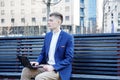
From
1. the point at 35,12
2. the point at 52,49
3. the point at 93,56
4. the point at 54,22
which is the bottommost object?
the point at 93,56

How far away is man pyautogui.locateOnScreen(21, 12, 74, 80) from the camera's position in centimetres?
513

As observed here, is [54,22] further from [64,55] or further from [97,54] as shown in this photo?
[97,54]

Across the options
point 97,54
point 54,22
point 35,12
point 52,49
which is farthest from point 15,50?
point 35,12

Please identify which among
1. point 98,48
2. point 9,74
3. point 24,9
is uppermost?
point 24,9

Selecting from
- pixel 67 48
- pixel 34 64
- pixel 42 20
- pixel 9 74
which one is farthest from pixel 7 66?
pixel 42 20

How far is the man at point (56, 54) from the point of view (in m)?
5.13

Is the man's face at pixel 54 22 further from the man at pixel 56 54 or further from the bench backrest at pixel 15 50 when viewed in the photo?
the bench backrest at pixel 15 50

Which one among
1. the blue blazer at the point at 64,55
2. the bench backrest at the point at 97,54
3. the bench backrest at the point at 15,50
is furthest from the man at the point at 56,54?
the bench backrest at the point at 15,50

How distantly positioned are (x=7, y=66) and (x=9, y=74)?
0.36 metres

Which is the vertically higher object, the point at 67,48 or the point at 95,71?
the point at 67,48

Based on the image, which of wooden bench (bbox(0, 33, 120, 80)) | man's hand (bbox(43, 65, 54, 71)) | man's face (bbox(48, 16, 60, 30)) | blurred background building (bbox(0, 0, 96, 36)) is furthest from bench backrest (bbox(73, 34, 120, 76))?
blurred background building (bbox(0, 0, 96, 36))

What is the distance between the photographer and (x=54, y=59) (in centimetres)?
527

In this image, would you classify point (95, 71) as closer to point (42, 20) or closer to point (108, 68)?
point (108, 68)

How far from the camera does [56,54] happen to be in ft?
17.2
